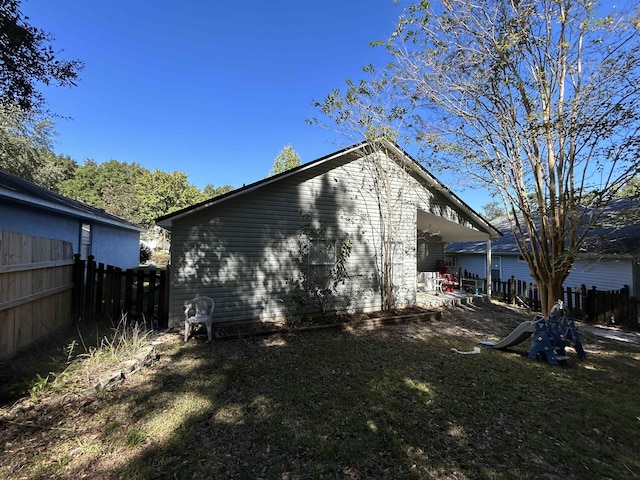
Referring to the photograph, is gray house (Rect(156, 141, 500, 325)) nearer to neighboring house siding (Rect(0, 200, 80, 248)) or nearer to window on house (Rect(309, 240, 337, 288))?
window on house (Rect(309, 240, 337, 288))

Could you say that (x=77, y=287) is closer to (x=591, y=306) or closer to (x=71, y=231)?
(x=71, y=231)

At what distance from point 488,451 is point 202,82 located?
13.9m

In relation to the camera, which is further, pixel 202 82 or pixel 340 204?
pixel 202 82

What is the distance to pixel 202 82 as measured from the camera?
11914 millimetres

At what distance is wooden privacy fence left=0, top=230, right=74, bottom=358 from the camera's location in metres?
3.91

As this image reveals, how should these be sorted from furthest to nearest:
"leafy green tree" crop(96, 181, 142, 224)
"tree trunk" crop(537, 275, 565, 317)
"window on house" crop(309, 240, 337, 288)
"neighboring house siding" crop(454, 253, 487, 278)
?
"leafy green tree" crop(96, 181, 142, 224), "neighboring house siding" crop(454, 253, 487, 278), "window on house" crop(309, 240, 337, 288), "tree trunk" crop(537, 275, 565, 317)

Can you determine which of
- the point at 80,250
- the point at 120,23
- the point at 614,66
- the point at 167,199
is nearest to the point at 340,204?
the point at 614,66

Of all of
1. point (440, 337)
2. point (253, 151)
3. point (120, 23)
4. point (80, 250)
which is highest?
point (253, 151)

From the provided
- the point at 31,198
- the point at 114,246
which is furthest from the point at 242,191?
the point at 114,246

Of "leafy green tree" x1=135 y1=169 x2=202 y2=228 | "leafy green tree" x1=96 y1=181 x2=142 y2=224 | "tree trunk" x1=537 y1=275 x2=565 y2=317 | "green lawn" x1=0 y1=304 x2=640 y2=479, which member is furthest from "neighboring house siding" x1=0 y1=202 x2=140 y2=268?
"leafy green tree" x1=96 y1=181 x2=142 y2=224

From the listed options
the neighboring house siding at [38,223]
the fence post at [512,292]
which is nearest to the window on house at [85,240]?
the neighboring house siding at [38,223]

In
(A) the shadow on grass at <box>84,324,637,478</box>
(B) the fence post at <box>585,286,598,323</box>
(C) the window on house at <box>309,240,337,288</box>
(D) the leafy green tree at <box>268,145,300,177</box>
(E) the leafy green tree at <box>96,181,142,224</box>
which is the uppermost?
(D) the leafy green tree at <box>268,145,300,177</box>

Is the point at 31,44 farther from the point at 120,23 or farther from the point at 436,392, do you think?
the point at 436,392

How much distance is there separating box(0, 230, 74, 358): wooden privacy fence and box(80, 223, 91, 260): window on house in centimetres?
533
